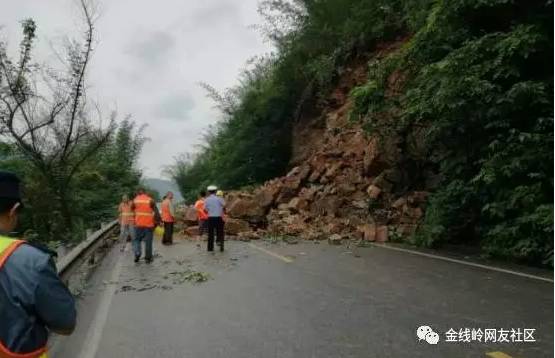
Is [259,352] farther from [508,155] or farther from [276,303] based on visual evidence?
[508,155]

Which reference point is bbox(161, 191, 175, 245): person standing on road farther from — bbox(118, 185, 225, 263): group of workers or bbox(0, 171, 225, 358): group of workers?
bbox(0, 171, 225, 358): group of workers

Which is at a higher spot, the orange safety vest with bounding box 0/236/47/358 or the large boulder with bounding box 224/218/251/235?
the orange safety vest with bounding box 0/236/47/358

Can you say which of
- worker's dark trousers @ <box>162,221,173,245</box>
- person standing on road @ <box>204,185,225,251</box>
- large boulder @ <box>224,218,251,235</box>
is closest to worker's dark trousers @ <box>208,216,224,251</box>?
person standing on road @ <box>204,185,225,251</box>

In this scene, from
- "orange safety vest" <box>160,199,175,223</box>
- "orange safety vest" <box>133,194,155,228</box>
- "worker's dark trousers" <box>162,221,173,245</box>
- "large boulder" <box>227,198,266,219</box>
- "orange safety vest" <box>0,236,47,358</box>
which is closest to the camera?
"orange safety vest" <box>0,236,47,358</box>

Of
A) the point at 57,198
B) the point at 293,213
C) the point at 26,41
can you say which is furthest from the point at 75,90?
the point at 293,213

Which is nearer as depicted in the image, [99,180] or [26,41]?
[26,41]

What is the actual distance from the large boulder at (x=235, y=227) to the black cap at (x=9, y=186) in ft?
56.0

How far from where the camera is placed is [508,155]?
11.2 metres

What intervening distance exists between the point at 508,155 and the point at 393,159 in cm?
775

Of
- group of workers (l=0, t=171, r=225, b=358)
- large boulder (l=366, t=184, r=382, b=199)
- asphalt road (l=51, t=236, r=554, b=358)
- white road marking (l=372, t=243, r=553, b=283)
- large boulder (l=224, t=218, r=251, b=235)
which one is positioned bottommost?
asphalt road (l=51, t=236, r=554, b=358)

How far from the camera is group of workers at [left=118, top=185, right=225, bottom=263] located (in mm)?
12859

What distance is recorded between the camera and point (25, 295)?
2.34 meters

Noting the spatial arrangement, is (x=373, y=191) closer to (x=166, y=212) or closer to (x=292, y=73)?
(x=166, y=212)

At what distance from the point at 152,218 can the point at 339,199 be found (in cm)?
824
